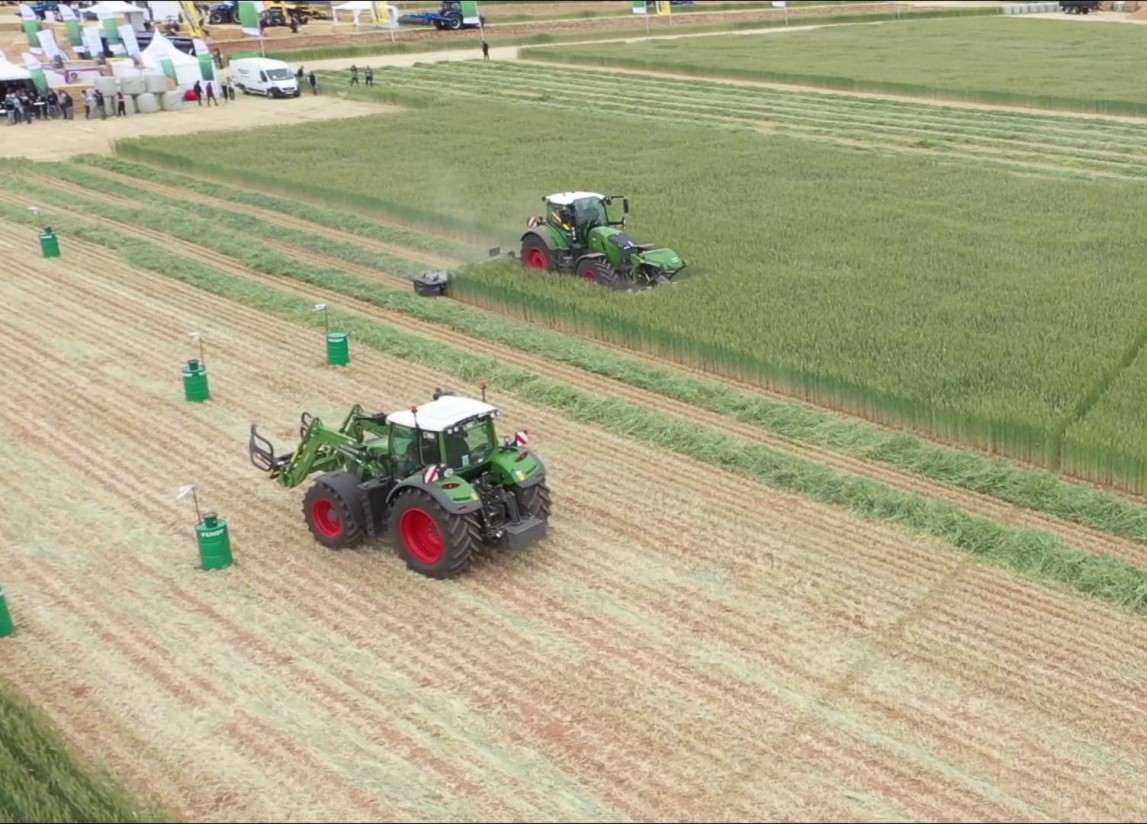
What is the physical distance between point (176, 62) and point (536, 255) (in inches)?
1256

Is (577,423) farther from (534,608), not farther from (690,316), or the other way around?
(534,608)

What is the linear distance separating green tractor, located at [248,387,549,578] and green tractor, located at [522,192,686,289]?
29.5ft

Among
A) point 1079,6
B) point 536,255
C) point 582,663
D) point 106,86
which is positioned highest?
point 106,86

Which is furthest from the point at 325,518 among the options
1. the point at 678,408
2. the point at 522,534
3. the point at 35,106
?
the point at 35,106

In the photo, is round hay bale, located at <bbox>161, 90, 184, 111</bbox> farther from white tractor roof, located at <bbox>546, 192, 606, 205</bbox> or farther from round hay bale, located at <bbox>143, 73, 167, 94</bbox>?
white tractor roof, located at <bbox>546, 192, 606, 205</bbox>

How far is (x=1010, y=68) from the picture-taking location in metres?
51.6

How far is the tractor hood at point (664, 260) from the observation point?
2114 centimetres

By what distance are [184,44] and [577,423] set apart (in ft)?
154

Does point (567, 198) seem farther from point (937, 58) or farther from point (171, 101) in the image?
point (937, 58)

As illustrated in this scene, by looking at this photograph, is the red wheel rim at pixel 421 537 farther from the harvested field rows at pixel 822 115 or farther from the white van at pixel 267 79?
the white van at pixel 267 79

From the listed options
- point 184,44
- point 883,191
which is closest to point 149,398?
point 883,191

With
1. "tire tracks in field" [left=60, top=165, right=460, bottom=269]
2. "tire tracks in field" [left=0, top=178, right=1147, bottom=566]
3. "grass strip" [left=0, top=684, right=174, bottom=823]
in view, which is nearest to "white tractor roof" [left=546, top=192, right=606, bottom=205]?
"tire tracks in field" [left=60, top=165, right=460, bottom=269]

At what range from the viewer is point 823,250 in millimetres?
23328

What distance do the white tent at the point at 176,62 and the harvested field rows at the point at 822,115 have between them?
18.6 ft
